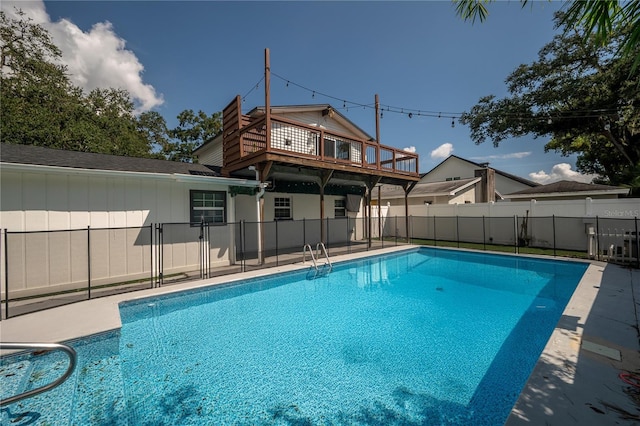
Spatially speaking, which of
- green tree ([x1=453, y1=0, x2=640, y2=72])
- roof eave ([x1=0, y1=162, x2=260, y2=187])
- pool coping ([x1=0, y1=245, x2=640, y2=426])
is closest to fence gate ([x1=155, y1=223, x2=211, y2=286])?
pool coping ([x1=0, y1=245, x2=640, y2=426])

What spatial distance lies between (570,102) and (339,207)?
13592 millimetres

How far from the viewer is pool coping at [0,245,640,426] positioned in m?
2.48

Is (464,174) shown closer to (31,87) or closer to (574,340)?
(574,340)

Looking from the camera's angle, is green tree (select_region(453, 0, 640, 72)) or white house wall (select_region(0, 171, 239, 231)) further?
white house wall (select_region(0, 171, 239, 231))

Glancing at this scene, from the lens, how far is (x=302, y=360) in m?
4.05

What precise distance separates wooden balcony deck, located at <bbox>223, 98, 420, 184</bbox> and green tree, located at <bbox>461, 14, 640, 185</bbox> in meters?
8.40

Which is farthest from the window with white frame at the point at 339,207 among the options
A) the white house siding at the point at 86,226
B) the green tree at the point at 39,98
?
the green tree at the point at 39,98

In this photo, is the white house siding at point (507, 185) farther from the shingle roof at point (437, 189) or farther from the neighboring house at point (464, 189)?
the shingle roof at point (437, 189)

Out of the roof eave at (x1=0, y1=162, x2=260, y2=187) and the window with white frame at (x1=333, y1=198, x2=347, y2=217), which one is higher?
the roof eave at (x1=0, y1=162, x2=260, y2=187)

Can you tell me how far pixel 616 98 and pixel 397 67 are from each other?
10427 mm

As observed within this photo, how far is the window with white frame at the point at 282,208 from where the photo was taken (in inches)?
497

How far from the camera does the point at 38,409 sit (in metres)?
2.92

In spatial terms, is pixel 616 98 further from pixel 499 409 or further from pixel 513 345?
pixel 499 409

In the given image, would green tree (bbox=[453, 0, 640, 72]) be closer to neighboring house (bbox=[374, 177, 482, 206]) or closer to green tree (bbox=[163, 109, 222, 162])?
neighboring house (bbox=[374, 177, 482, 206])
